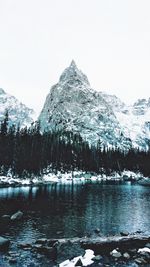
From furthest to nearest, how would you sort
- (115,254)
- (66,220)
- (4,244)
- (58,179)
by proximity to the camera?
(58,179) < (66,220) < (4,244) < (115,254)

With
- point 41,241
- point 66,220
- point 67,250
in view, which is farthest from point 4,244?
point 66,220

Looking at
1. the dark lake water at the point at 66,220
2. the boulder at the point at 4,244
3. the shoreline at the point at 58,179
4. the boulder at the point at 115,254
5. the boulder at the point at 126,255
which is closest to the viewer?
the boulder at the point at 126,255

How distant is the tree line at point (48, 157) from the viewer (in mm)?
101625

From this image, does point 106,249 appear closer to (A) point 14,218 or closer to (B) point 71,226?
(B) point 71,226

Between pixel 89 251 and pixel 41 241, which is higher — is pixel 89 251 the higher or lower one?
the lower one

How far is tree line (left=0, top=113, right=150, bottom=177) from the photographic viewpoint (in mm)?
101625

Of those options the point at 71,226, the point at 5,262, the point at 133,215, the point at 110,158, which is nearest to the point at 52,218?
the point at 71,226

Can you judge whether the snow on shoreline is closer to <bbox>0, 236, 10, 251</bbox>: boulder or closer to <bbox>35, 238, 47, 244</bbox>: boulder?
<bbox>35, 238, 47, 244</bbox>: boulder

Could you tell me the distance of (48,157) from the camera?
135m

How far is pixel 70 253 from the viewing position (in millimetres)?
24016

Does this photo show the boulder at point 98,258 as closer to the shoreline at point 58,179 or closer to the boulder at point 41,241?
A: the boulder at point 41,241

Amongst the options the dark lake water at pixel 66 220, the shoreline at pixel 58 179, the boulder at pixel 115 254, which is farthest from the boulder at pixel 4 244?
the shoreline at pixel 58 179

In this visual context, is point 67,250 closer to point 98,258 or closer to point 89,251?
point 89,251

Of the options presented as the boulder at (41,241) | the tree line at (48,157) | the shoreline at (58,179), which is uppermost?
the tree line at (48,157)
